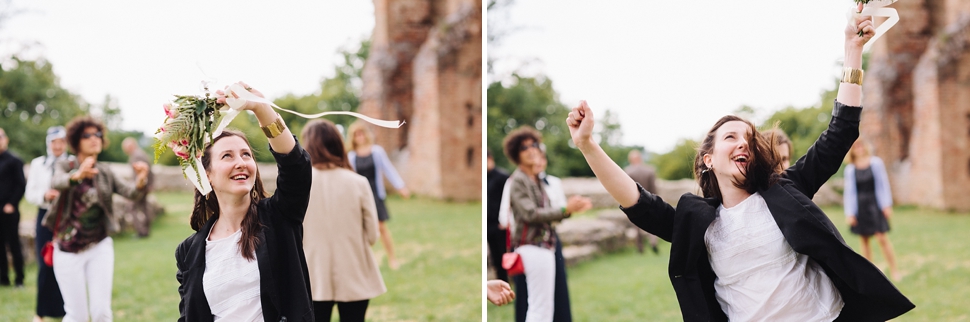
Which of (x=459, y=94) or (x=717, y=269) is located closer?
(x=717, y=269)

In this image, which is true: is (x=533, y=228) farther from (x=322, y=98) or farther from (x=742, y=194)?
(x=322, y=98)

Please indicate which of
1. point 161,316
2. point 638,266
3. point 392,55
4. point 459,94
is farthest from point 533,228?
point 392,55

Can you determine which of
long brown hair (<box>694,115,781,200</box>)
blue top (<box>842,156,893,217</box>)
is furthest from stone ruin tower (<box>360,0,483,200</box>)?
long brown hair (<box>694,115,781,200</box>)

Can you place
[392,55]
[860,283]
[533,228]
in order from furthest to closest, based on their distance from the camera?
[392,55] < [533,228] < [860,283]

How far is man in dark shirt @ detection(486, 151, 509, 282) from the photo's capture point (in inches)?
309

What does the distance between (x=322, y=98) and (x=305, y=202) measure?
34.0 metres

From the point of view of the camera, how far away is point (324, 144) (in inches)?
208

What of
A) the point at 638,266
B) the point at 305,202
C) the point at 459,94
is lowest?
the point at 638,266

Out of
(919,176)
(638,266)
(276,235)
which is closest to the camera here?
(276,235)

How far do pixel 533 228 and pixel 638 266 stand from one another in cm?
609

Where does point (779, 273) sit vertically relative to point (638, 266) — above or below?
above

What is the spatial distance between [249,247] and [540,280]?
312cm

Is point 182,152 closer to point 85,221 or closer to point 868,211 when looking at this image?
point 85,221

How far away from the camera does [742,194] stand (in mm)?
3105
